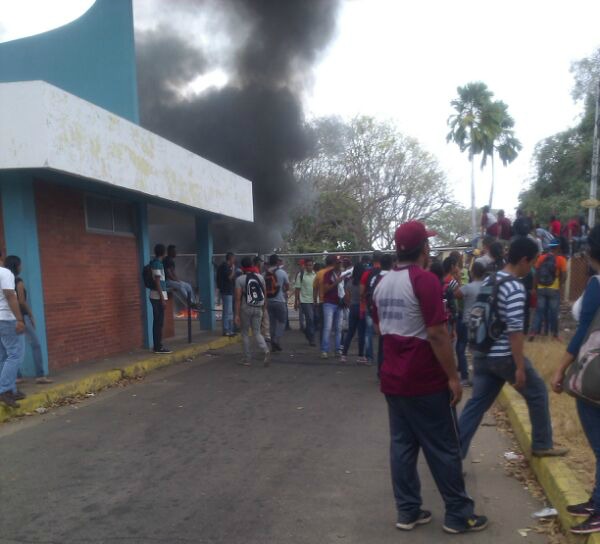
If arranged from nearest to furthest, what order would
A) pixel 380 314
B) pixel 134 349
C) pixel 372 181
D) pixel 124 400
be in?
1. pixel 380 314
2. pixel 124 400
3. pixel 134 349
4. pixel 372 181

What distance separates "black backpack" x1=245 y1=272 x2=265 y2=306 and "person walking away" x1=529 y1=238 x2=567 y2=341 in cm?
455

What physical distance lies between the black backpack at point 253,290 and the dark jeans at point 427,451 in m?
5.39

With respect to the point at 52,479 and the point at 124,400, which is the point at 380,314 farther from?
the point at 124,400

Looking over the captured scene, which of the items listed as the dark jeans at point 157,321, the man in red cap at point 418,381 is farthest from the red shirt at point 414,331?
the dark jeans at point 157,321

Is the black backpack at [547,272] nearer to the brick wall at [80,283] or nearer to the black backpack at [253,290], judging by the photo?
the black backpack at [253,290]

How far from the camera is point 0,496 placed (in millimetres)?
3898

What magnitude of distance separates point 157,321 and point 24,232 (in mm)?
2858

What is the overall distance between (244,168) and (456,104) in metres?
21.1

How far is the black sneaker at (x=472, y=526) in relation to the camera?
3.18 metres

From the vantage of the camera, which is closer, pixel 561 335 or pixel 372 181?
pixel 561 335

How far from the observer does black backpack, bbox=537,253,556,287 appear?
30.6ft

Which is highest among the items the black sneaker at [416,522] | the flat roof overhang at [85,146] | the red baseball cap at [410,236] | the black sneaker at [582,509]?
the flat roof overhang at [85,146]

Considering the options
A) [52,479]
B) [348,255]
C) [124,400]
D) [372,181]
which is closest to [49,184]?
[124,400]

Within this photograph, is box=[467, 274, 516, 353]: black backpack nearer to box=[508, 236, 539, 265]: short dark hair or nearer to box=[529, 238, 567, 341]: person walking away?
box=[508, 236, 539, 265]: short dark hair
